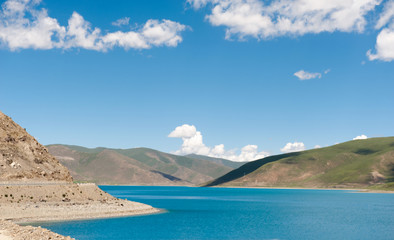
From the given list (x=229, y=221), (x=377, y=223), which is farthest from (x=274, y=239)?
(x=377, y=223)

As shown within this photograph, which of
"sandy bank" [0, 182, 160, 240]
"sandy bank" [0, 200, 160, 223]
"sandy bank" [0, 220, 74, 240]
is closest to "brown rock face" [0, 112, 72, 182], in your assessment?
"sandy bank" [0, 182, 160, 240]

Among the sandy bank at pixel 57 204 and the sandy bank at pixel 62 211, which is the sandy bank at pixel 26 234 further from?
the sandy bank at pixel 62 211

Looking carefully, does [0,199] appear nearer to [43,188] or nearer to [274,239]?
[43,188]

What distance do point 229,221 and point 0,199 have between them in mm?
54318

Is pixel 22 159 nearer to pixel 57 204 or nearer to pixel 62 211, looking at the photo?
pixel 57 204

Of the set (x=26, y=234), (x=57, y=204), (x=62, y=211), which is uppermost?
(x=57, y=204)

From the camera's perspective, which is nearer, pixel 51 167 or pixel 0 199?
pixel 0 199

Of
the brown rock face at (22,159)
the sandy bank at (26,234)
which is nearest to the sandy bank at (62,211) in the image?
the brown rock face at (22,159)

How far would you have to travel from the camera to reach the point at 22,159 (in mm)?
119000

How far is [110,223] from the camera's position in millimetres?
95188

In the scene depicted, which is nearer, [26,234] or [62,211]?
[26,234]

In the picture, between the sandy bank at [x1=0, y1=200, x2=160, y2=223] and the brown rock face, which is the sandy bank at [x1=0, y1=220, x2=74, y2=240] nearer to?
the sandy bank at [x1=0, y1=200, x2=160, y2=223]

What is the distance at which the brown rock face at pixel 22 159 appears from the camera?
371 feet

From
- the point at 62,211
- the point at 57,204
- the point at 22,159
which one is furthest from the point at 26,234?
the point at 22,159
